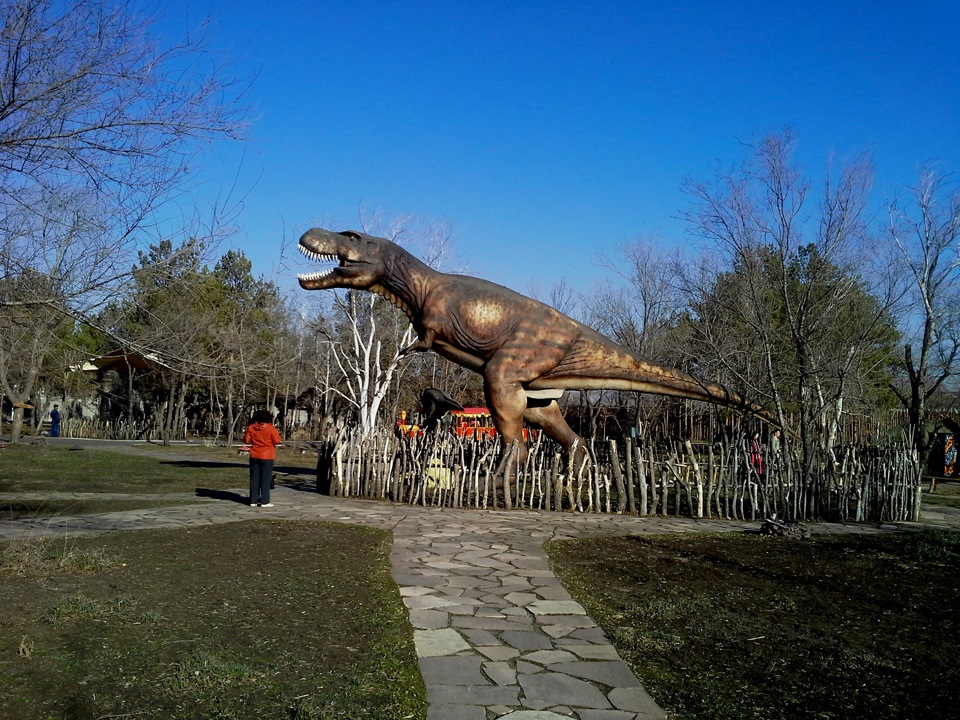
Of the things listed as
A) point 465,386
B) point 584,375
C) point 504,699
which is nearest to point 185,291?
point 504,699

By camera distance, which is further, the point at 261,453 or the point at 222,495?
the point at 222,495

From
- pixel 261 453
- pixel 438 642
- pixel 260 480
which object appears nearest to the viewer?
pixel 438 642

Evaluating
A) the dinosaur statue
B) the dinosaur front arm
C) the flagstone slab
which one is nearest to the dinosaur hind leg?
the dinosaur statue

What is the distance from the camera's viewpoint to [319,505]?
10.6m

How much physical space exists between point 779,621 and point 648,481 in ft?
18.2

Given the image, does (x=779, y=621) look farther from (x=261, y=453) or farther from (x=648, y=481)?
(x=261, y=453)

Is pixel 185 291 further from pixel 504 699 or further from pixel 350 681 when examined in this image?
pixel 504 699

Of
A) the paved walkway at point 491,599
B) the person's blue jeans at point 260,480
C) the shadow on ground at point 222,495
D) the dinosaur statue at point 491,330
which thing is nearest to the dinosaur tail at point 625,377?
the dinosaur statue at point 491,330

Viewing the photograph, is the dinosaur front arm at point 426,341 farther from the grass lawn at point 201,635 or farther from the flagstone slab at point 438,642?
the flagstone slab at point 438,642

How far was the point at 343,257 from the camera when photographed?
34.8 ft

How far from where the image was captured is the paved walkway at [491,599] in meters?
3.70

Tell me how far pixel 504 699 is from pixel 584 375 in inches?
317

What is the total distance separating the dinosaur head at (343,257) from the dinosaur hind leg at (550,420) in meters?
3.03

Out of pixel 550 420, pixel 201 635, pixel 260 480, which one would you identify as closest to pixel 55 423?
pixel 260 480
